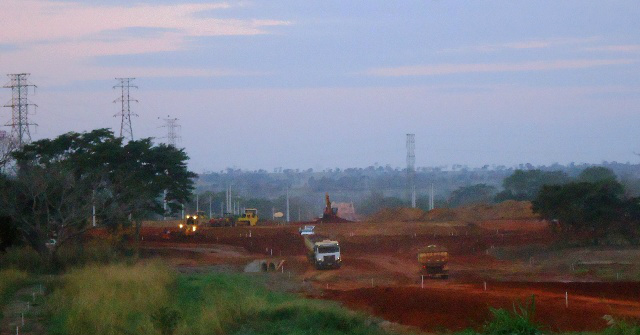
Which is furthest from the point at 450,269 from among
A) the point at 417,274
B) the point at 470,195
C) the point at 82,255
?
the point at 470,195

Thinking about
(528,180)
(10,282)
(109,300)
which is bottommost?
(10,282)

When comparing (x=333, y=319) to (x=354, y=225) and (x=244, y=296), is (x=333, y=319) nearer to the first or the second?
(x=244, y=296)

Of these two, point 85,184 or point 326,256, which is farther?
point 326,256

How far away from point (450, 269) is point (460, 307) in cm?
2207

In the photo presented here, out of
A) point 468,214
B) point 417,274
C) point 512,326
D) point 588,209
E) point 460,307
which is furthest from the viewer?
point 468,214

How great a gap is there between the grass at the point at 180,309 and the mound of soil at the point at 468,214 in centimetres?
6379

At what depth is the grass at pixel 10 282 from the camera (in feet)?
115

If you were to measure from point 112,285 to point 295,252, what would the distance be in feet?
107

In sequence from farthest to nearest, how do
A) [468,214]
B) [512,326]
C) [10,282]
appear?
[468,214] → [10,282] → [512,326]

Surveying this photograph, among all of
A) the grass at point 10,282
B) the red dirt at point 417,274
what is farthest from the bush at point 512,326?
the grass at point 10,282

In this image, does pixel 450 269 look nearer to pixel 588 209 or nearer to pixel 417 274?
pixel 417 274

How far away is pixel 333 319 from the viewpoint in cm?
2312

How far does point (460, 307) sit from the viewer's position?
92.4ft

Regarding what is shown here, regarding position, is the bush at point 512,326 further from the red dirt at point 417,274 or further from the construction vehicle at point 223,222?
the construction vehicle at point 223,222
